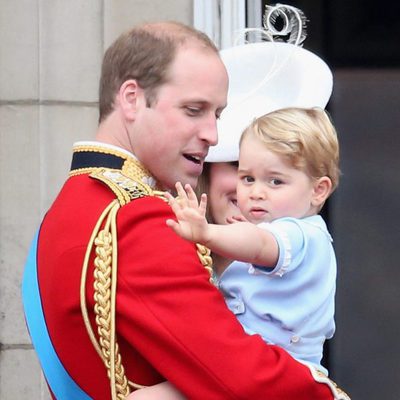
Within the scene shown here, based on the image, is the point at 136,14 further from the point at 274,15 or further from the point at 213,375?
the point at 213,375

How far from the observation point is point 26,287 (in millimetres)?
2744

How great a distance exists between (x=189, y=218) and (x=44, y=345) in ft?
1.51

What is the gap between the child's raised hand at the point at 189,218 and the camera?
241cm

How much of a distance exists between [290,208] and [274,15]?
1.56 meters

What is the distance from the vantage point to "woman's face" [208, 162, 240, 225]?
11.1 feet

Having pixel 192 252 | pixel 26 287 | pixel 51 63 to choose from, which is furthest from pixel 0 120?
pixel 192 252

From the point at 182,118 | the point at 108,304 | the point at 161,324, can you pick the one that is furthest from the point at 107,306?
the point at 182,118

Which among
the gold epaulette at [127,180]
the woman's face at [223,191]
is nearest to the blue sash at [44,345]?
the gold epaulette at [127,180]

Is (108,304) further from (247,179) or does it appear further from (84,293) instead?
(247,179)

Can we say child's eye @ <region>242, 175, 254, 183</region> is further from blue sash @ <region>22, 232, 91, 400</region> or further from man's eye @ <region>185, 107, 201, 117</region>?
blue sash @ <region>22, 232, 91, 400</region>

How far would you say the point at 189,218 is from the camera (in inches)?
95.0

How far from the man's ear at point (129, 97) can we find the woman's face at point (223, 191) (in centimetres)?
75

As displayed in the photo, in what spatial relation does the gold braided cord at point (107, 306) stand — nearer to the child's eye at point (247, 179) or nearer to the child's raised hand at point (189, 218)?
the child's raised hand at point (189, 218)

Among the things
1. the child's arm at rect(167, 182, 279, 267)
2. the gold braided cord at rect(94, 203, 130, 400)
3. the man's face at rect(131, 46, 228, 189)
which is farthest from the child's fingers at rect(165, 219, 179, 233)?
the man's face at rect(131, 46, 228, 189)
